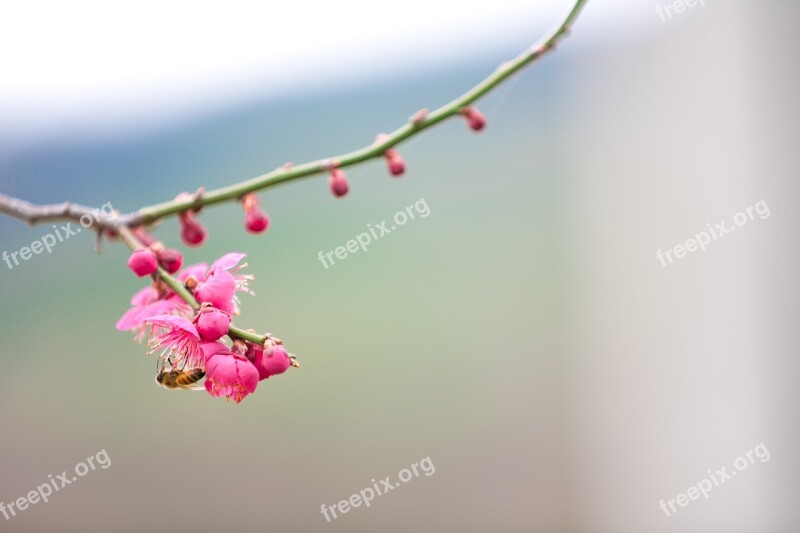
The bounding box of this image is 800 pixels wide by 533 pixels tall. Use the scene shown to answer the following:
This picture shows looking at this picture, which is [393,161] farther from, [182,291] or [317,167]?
[182,291]

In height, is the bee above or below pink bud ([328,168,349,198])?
below

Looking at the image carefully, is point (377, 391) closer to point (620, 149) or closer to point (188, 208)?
point (620, 149)

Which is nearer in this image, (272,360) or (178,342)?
(272,360)

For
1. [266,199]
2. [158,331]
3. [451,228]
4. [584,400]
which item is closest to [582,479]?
[584,400]

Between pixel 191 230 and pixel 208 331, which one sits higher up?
pixel 191 230

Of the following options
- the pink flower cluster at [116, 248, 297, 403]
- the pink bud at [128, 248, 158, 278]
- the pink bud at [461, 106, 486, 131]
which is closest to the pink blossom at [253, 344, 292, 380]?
the pink flower cluster at [116, 248, 297, 403]

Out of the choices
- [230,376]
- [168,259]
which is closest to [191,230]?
[168,259]

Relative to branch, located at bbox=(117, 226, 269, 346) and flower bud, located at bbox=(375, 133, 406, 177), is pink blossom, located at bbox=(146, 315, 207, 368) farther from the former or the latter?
flower bud, located at bbox=(375, 133, 406, 177)
